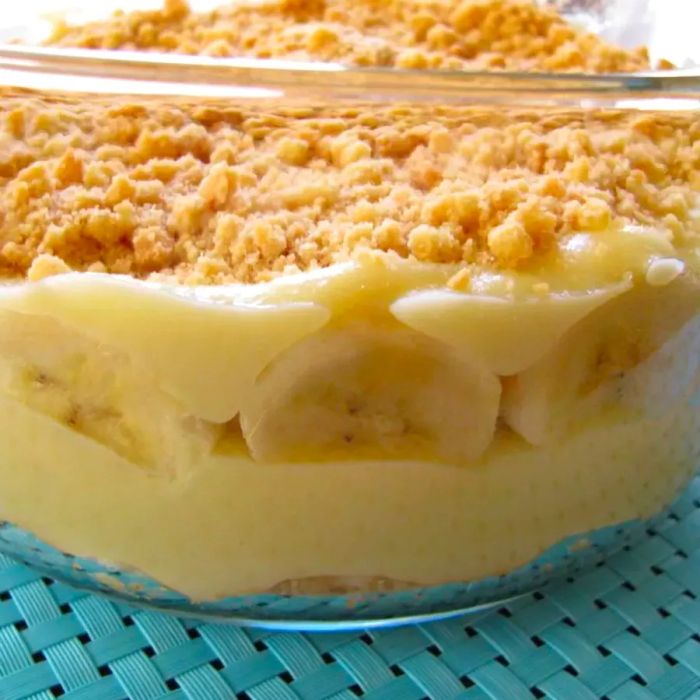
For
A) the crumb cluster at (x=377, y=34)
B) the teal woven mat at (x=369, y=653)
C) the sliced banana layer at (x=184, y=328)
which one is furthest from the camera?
the crumb cluster at (x=377, y=34)

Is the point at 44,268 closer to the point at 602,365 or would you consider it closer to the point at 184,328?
the point at 184,328

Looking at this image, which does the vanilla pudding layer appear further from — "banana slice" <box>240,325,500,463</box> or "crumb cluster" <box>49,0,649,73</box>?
"crumb cluster" <box>49,0,649,73</box>

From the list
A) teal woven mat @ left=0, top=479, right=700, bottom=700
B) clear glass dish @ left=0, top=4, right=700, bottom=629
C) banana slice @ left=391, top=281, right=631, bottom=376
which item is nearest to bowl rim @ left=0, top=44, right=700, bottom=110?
clear glass dish @ left=0, top=4, right=700, bottom=629

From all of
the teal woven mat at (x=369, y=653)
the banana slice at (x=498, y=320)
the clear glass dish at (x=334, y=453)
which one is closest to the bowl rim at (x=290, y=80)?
the clear glass dish at (x=334, y=453)

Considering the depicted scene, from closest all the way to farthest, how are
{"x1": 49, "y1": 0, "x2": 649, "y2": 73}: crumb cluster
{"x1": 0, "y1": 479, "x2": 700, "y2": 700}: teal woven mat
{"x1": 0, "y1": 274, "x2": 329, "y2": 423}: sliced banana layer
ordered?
{"x1": 0, "y1": 274, "x2": 329, "y2": 423}: sliced banana layer, {"x1": 0, "y1": 479, "x2": 700, "y2": 700}: teal woven mat, {"x1": 49, "y1": 0, "x2": 649, "y2": 73}: crumb cluster

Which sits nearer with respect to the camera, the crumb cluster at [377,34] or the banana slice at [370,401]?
the banana slice at [370,401]

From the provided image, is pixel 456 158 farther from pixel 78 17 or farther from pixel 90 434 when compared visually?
pixel 78 17

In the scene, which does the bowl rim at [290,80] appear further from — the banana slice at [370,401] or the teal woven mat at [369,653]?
the teal woven mat at [369,653]
